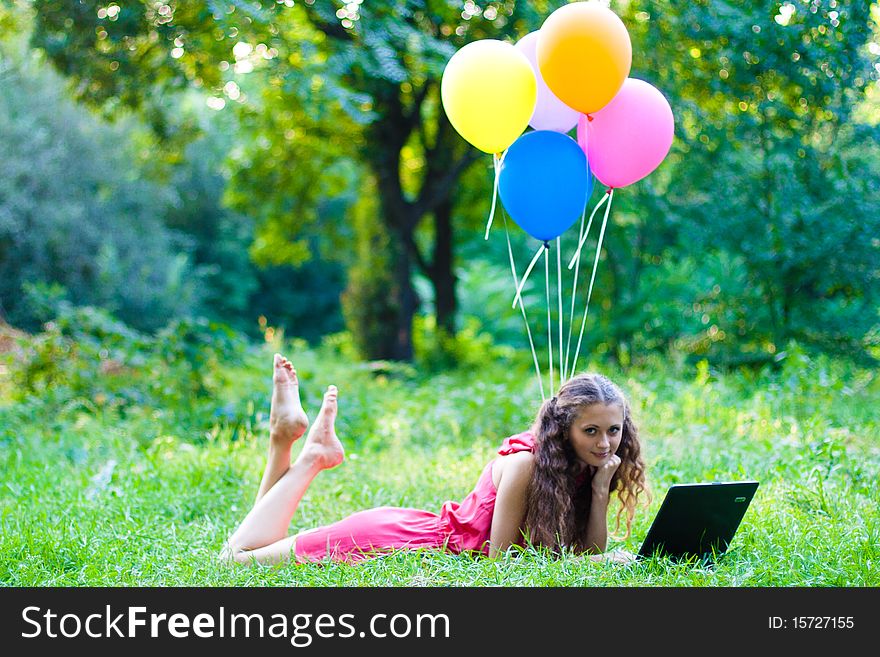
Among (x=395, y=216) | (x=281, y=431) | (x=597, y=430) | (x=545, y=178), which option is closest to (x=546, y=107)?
(x=545, y=178)

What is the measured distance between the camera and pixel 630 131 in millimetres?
3578

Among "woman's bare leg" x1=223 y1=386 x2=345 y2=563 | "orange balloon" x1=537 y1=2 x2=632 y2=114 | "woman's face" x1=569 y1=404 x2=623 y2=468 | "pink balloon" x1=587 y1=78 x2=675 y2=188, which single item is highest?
"orange balloon" x1=537 y1=2 x2=632 y2=114

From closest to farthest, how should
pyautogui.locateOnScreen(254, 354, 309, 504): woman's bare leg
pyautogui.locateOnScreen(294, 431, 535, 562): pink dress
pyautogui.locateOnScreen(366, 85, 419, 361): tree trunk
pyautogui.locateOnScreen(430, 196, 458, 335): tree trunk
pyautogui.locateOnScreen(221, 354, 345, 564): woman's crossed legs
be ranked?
pyautogui.locateOnScreen(294, 431, 535, 562): pink dress
pyautogui.locateOnScreen(221, 354, 345, 564): woman's crossed legs
pyautogui.locateOnScreen(254, 354, 309, 504): woman's bare leg
pyautogui.locateOnScreen(366, 85, 419, 361): tree trunk
pyautogui.locateOnScreen(430, 196, 458, 335): tree trunk

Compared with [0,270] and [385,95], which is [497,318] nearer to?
[385,95]

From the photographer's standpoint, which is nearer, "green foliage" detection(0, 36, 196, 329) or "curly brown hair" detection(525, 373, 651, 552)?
"curly brown hair" detection(525, 373, 651, 552)

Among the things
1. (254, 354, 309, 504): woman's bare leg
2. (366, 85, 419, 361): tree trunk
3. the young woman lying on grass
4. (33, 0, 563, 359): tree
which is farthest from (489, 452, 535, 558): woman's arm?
(366, 85, 419, 361): tree trunk

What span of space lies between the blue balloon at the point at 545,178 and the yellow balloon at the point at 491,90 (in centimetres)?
10

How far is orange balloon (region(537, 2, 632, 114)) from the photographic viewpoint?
10.8 feet

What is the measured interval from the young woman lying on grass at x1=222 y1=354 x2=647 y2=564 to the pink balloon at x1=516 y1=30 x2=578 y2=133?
124cm

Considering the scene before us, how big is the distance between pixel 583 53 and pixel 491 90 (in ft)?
1.27

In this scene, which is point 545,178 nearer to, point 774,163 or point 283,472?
point 283,472

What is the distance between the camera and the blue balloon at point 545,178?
3.55 metres

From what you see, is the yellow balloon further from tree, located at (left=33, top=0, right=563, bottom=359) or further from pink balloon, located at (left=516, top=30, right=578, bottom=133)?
tree, located at (left=33, top=0, right=563, bottom=359)

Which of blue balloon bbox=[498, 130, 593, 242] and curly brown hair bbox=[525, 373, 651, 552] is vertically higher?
blue balloon bbox=[498, 130, 593, 242]
